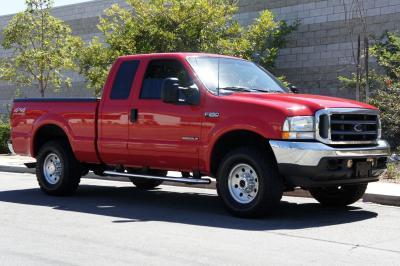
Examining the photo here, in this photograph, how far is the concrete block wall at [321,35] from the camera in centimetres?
1977

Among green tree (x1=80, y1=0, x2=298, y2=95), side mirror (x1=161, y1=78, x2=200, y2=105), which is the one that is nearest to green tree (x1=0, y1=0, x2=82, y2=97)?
green tree (x1=80, y1=0, x2=298, y2=95)

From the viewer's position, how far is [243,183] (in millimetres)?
8523

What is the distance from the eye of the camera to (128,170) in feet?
33.8

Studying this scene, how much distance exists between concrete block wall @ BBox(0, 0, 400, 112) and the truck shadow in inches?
401

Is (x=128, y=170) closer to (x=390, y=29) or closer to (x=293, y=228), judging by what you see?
(x=293, y=228)

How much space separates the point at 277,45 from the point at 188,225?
46.1 feet

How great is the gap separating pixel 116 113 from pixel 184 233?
2.94 meters

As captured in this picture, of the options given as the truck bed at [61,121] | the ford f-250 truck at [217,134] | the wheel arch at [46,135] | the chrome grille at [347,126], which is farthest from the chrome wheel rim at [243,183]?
the wheel arch at [46,135]

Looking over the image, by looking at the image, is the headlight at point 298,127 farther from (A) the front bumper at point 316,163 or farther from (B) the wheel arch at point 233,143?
(B) the wheel arch at point 233,143

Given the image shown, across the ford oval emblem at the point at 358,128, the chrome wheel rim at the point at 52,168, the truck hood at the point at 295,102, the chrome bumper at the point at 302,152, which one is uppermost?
the truck hood at the point at 295,102

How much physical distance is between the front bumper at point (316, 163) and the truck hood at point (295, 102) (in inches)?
16.7

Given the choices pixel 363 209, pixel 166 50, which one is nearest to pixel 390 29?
pixel 166 50

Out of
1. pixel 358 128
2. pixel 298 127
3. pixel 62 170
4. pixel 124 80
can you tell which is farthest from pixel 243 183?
pixel 62 170

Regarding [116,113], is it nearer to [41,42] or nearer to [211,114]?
[211,114]
